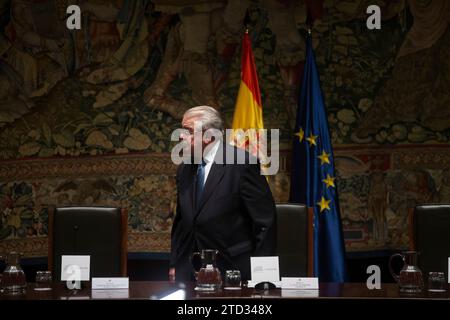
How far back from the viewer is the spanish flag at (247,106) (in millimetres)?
6145

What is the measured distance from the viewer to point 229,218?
12.8ft

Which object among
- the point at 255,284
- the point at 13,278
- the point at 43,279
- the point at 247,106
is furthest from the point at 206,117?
the point at 247,106

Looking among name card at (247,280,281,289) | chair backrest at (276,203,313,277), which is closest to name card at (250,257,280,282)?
name card at (247,280,281,289)

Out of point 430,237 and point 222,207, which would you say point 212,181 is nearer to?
point 222,207

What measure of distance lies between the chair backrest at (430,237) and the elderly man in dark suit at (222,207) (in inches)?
33.8

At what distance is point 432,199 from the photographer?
648 centimetres

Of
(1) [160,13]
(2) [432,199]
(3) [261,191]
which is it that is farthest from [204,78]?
(3) [261,191]

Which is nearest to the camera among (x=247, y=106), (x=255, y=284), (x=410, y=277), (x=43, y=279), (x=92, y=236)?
(x=410, y=277)

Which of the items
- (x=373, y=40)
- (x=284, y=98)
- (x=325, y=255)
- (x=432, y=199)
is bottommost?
(x=325, y=255)


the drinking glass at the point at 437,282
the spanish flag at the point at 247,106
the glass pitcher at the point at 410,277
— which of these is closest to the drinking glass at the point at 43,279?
the glass pitcher at the point at 410,277

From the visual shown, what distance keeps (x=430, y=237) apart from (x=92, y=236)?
201cm

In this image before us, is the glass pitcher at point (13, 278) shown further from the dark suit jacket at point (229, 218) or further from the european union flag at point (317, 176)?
the european union flag at point (317, 176)
